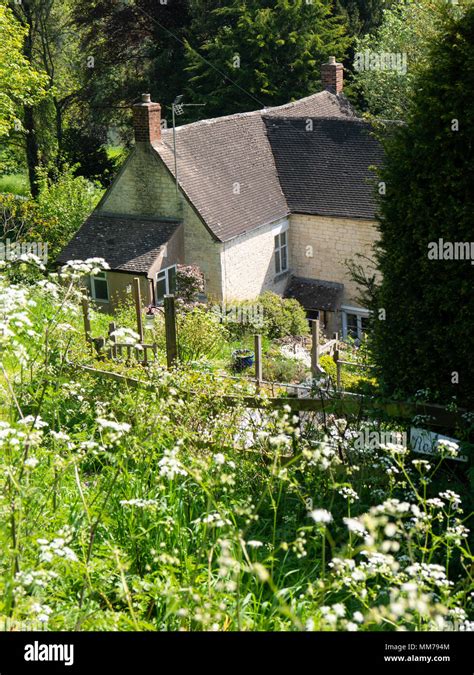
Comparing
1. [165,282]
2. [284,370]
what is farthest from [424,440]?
[165,282]

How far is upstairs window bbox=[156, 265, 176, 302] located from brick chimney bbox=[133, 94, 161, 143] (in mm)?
4152

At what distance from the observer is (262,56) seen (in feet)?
120

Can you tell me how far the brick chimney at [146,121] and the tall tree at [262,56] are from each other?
1135cm

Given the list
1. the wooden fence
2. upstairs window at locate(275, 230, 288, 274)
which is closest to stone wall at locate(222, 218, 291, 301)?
upstairs window at locate(275, 230, 288, 274)

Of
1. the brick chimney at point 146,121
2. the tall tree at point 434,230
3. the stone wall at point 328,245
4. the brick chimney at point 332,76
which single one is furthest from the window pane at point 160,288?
the tall tree at point 434,230

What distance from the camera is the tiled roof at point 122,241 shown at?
25.5 meters

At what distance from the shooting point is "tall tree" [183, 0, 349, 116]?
36.6 meters

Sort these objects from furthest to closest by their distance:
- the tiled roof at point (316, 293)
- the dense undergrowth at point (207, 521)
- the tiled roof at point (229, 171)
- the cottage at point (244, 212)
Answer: the tiled roof at point (316, 293) → the tiled roof at point (229, 171) → the cottage at point (244, 212) → the dense undergrowth at point (207, 521)

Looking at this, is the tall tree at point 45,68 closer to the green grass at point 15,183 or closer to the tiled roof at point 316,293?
the green grass at point 15,183

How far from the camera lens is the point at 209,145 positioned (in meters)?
28.1

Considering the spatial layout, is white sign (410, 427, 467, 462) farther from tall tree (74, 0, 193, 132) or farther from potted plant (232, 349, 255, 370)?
tall tree (74, 0, 193, 132)

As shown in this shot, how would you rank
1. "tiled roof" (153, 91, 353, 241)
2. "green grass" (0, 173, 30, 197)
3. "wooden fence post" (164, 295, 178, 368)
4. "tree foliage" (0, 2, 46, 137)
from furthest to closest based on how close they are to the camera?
"green grass" (0, 173, 30, 197) → "tree foliage" (0, 2, 46, 137) → "tiled roof" (153, 91, 353, 241) → "wooden fence post" (164, 295, 178, 368)

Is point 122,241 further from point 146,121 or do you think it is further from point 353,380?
point 353,380

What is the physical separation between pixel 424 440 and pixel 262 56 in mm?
32058
